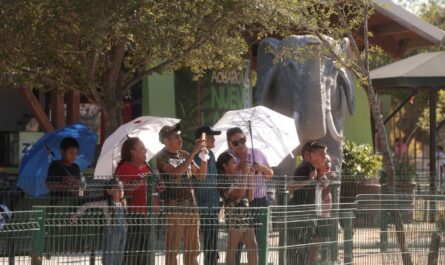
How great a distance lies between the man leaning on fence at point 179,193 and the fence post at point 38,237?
123cm

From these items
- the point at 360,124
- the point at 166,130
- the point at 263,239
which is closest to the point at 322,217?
the point at 263,239

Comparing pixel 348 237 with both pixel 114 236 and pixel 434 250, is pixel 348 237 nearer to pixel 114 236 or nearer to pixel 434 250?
pixel 434 250

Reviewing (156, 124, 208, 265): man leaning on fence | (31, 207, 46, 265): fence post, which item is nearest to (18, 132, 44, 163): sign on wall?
(156, 124, 208, 265): man leaning on fence

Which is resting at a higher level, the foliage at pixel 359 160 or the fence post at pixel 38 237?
the foliage at pixel 359 160

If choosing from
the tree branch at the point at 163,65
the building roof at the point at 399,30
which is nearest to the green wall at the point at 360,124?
the building roof at the point at 399,30

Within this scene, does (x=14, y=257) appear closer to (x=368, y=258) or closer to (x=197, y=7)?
(x=368, y=258)

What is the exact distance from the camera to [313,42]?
50.1ft

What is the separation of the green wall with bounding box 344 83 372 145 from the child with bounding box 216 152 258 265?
13.0 meters

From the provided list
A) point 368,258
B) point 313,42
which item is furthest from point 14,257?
point 313,42

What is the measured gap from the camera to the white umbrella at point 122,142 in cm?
Result: 1271

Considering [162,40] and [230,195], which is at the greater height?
[162,40]

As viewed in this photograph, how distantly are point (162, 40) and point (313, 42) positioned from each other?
2994mm

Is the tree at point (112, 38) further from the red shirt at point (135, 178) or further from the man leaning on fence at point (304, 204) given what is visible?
the man leaning on fence at point (304, 204)

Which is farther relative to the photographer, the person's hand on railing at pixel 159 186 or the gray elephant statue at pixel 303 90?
the gray elephant statue at pixel 303 90
